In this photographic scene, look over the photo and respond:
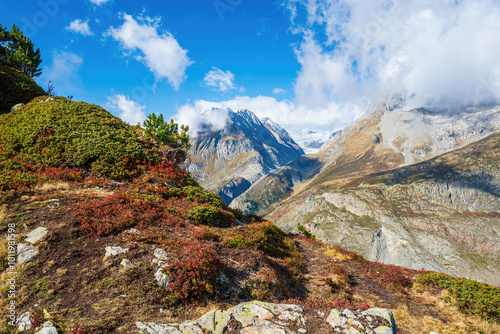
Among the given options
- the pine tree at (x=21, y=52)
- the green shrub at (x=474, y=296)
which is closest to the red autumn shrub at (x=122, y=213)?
the green shrub at (x=474, y=296)

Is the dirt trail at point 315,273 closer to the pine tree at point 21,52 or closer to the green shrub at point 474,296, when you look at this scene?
the green shrub at point 474,296

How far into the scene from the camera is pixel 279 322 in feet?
25.5

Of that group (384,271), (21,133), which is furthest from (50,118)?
(384,271)

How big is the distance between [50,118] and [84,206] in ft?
52.2

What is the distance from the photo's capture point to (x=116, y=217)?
13.0m

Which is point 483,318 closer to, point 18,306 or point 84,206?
point 18,306

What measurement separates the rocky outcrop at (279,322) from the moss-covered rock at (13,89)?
38496mm

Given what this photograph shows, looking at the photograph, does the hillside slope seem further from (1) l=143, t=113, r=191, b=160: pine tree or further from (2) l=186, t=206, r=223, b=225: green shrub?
(1) l=143, t=113, r=191, b=160: pine tree

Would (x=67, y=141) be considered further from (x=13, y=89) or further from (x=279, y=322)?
(x=279, y=322)

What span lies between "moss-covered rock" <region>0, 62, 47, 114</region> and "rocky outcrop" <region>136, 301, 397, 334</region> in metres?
38.5

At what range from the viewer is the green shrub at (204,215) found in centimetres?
1678

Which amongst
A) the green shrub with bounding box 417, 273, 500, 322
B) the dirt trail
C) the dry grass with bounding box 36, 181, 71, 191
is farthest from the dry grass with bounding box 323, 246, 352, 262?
the dry grass with bounding box 36, 181, 71, 191

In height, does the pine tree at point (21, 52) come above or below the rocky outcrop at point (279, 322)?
above

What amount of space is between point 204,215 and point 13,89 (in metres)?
37.0
